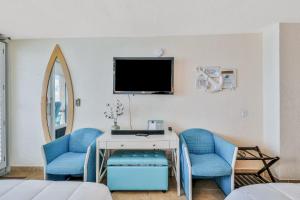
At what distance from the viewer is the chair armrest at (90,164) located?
2490 mm

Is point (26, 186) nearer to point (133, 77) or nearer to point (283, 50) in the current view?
point (133, 77)

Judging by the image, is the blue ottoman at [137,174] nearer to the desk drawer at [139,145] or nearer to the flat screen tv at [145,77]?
the desk drawer at [139,145]

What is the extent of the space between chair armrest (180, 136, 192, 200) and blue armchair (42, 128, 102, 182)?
116cm

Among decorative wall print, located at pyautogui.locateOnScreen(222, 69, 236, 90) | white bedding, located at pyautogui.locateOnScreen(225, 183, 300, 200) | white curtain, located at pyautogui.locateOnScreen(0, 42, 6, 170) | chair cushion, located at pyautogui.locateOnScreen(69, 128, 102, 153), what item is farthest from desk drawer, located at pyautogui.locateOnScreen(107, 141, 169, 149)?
white curtain, located at pyautogui.locateOnScreen(0, 42, 6, 170)

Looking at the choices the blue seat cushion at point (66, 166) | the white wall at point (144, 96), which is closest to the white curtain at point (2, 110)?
the white wall at point (144, 96)

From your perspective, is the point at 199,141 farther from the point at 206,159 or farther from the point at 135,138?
the point at 135,138

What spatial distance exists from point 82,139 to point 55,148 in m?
0.42

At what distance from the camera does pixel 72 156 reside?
110 inches

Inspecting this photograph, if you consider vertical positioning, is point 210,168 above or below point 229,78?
below

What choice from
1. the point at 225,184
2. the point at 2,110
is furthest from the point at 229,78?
the point at 2,110

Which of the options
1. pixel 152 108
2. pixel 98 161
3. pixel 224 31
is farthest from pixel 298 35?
pixel 98 161

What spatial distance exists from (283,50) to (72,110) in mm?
3207

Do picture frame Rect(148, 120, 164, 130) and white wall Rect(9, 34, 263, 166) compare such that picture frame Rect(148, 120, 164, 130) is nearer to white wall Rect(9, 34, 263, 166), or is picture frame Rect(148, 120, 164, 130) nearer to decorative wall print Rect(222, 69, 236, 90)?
white wall Rect(9, 34, 263, 166)

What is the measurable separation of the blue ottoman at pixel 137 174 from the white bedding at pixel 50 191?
3.32 ft
